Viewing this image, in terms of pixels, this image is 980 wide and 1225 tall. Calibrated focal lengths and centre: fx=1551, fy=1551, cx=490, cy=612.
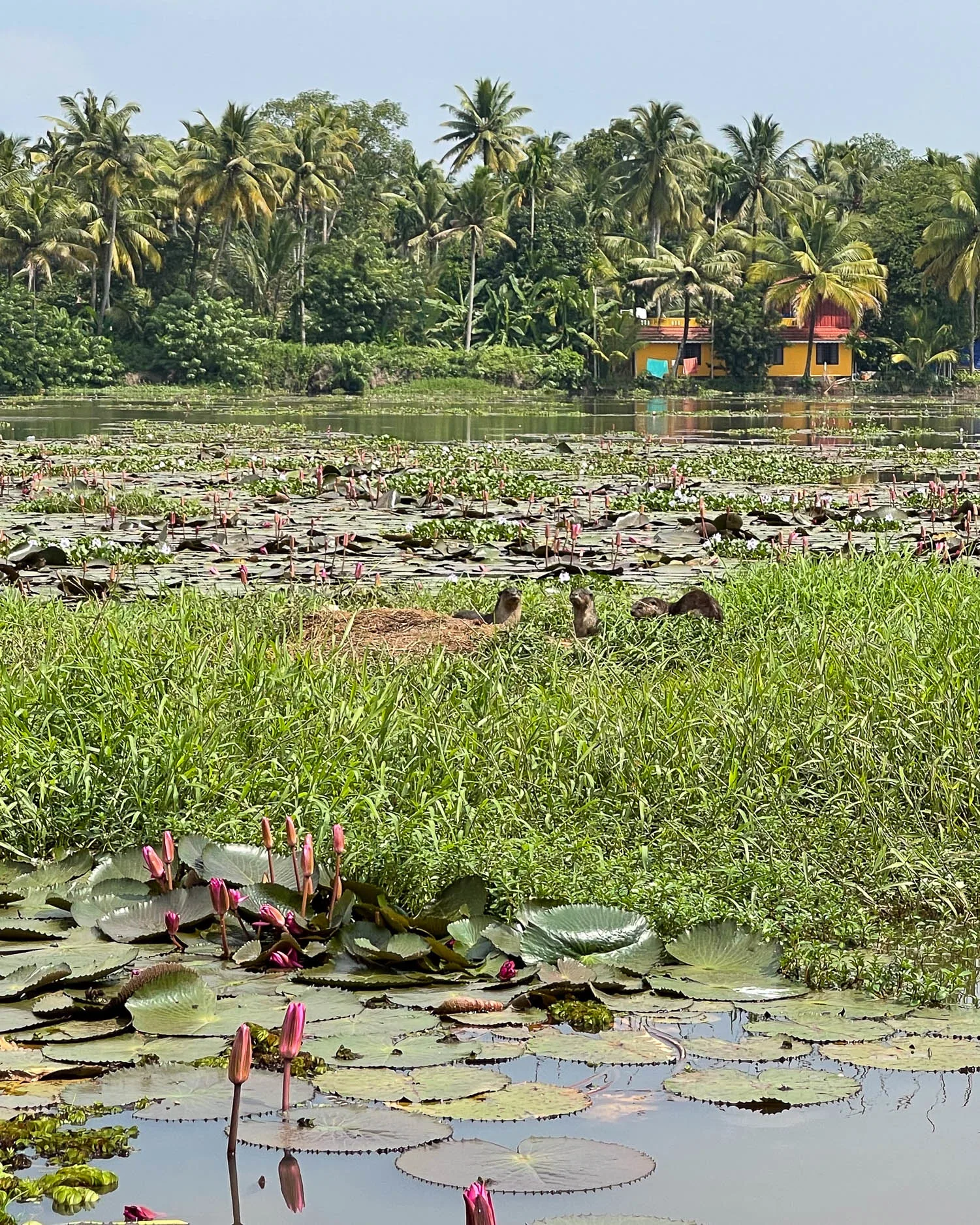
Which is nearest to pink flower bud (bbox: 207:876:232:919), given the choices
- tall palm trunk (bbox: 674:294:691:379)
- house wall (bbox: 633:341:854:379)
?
tall palm trunk (bbox: 674:294:691:379)

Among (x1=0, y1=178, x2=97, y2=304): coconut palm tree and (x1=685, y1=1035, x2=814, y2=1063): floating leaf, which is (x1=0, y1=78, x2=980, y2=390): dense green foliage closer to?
(x1=0, y1=178, x2=97, y2=304): coconut palm tree

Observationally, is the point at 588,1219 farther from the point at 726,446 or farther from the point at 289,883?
the point at 726,446

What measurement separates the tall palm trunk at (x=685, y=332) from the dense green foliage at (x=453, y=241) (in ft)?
1.07

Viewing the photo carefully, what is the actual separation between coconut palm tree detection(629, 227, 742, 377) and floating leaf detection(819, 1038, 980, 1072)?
56291 millimetres

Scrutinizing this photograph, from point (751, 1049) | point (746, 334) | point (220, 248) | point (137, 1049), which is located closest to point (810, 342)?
point (746, 334)

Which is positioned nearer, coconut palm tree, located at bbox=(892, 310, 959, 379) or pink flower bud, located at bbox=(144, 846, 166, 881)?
pink flower bud, located at bbox=(144, 846, 166, 881)

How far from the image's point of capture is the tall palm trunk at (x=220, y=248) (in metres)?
57.1

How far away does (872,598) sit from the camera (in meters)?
6.97

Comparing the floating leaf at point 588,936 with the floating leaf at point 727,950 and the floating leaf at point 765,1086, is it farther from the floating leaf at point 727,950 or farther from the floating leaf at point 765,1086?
the floating leaf at point 765,1086

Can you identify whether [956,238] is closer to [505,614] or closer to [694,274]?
[694,274]

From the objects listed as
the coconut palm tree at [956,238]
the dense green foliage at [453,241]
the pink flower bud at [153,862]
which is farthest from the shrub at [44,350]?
the pink flower bud at [153,862]

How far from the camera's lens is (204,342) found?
52406 millimetres

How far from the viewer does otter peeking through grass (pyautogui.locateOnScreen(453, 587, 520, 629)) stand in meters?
6.89

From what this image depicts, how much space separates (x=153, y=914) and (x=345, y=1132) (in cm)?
125
